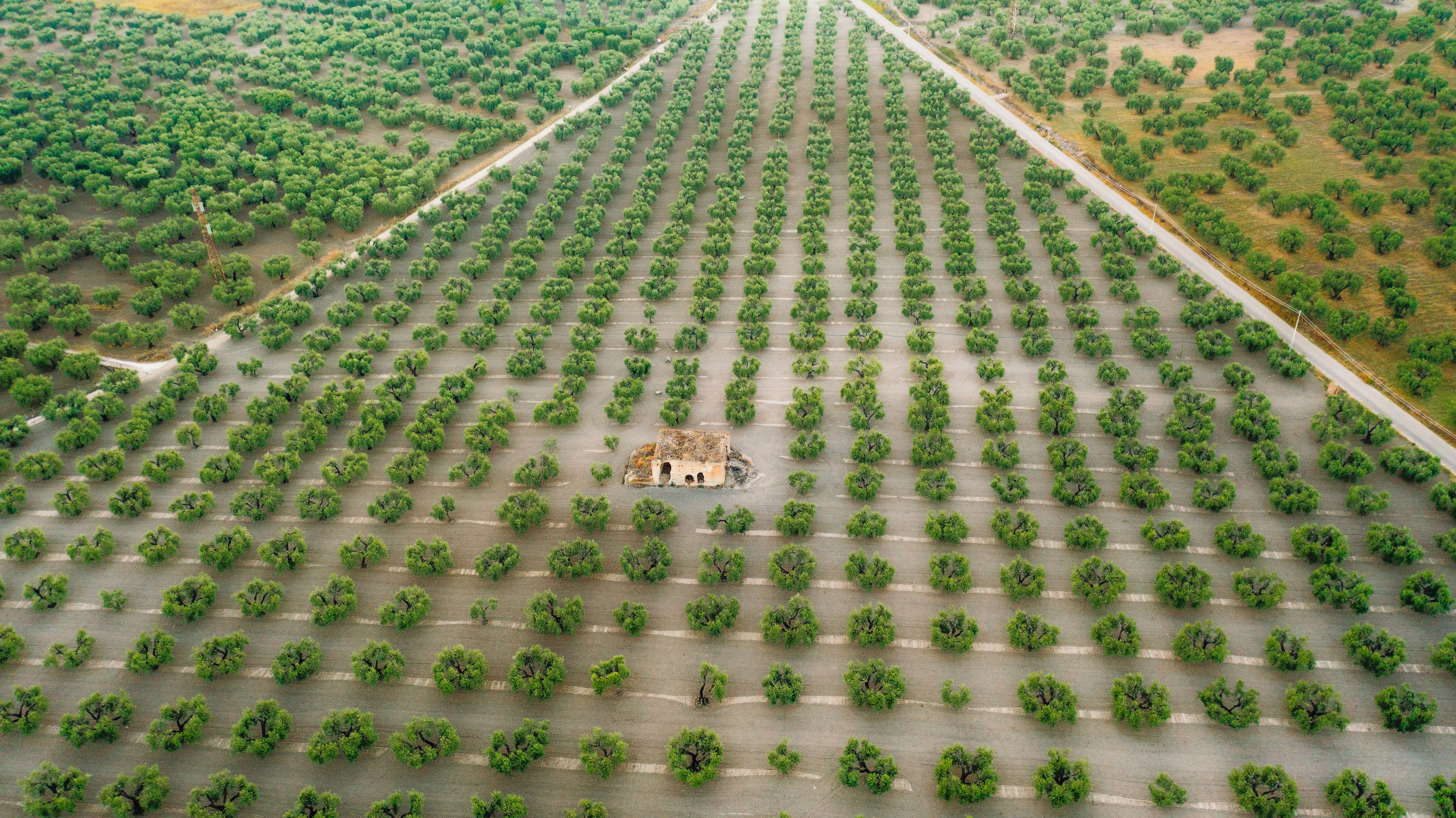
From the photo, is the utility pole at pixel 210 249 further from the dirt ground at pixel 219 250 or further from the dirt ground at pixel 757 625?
the dirt ground at pixel 757 625

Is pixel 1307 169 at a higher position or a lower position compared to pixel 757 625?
higher

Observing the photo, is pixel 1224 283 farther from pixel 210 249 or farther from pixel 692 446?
pixel 210 249

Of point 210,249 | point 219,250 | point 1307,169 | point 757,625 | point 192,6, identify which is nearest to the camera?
point 757,625

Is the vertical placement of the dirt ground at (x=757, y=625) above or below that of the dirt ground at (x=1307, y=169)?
below

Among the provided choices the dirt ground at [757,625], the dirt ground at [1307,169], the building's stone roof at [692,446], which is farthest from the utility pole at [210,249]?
the dirt ground at [1307,169]

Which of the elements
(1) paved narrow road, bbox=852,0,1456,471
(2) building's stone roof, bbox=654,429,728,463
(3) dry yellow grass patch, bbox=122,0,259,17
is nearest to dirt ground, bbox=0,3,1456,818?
(2) building's stone roof, bbox=654,429,728,463

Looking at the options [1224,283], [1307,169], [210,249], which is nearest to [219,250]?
[210,249]
